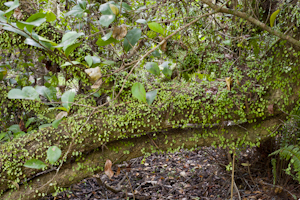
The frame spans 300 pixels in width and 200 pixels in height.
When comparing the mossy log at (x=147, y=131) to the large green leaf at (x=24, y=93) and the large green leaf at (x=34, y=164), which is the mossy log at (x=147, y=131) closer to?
the large green leaf at (x=34, y=164)

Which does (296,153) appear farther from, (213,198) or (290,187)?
(213,198)

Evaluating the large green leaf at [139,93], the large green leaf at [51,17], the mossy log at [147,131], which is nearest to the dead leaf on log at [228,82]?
the mossy log at [147,131]

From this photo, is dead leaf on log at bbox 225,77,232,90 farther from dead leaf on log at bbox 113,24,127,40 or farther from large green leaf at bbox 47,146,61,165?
large green leaf at bbox 47,146,61,165

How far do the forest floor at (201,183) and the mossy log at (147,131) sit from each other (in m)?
0.60

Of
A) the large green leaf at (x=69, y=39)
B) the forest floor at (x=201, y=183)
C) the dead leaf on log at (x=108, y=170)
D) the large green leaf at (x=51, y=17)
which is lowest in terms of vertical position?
the forest floor at (x=201, y=183)

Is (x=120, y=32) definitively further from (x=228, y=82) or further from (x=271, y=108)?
(x=271, y=108)

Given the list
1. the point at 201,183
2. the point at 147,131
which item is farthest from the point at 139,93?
the point at 201,183

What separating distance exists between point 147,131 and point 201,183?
1628 mm

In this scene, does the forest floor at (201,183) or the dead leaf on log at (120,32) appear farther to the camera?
the forest floor at (201,183)

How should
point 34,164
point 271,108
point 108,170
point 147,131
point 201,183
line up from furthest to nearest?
1. point 201,183
2. point 147,131
3. point 271,108
4. point 108,170
5. point 34,164

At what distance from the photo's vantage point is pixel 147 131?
198 centimetres

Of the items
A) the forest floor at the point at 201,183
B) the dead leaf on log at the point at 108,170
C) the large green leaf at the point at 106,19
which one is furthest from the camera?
the forest floor at the point at 201,183

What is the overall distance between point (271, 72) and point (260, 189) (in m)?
1.79

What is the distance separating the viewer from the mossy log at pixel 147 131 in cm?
178
